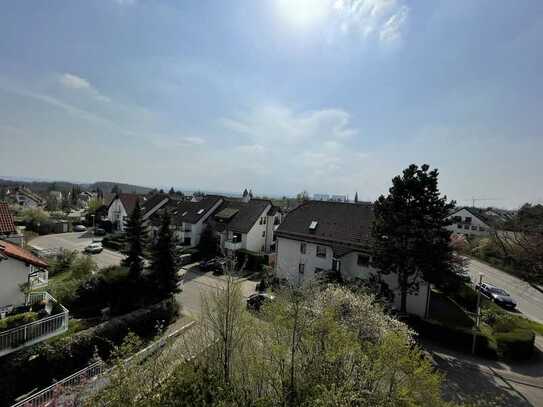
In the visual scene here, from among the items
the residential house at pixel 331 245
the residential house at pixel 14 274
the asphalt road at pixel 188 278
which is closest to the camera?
the residential house at pixel 14 274

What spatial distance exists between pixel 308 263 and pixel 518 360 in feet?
50.4

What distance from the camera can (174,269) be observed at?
18.8m

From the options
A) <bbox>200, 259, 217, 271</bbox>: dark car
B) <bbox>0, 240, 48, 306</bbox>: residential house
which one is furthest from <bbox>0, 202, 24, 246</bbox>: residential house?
<bbox>200, 259, 217, 271</bbox>: dark car

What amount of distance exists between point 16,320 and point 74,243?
3417 cm

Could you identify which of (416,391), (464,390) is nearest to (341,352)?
(416,391)

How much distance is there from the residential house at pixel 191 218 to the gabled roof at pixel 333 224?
14382 millimetres

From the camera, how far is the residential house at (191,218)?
1422 inches

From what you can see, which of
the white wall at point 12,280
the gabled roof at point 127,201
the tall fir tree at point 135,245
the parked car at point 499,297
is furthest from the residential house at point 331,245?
the gabled roof at point 127,201

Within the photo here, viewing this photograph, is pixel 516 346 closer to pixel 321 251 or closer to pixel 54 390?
pixel 321 251

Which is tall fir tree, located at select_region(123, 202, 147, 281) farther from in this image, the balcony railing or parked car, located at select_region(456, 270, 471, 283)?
parked car, located at select_region(456, 270, 471, 283)

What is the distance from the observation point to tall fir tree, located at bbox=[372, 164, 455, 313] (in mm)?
16953

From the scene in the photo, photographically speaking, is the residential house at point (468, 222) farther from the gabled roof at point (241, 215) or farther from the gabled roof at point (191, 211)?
the gabled roof at point (191, 211)

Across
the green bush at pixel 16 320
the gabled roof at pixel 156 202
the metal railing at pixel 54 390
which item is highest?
the gabled roof at pixel 156 202

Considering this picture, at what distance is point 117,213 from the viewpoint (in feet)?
159
